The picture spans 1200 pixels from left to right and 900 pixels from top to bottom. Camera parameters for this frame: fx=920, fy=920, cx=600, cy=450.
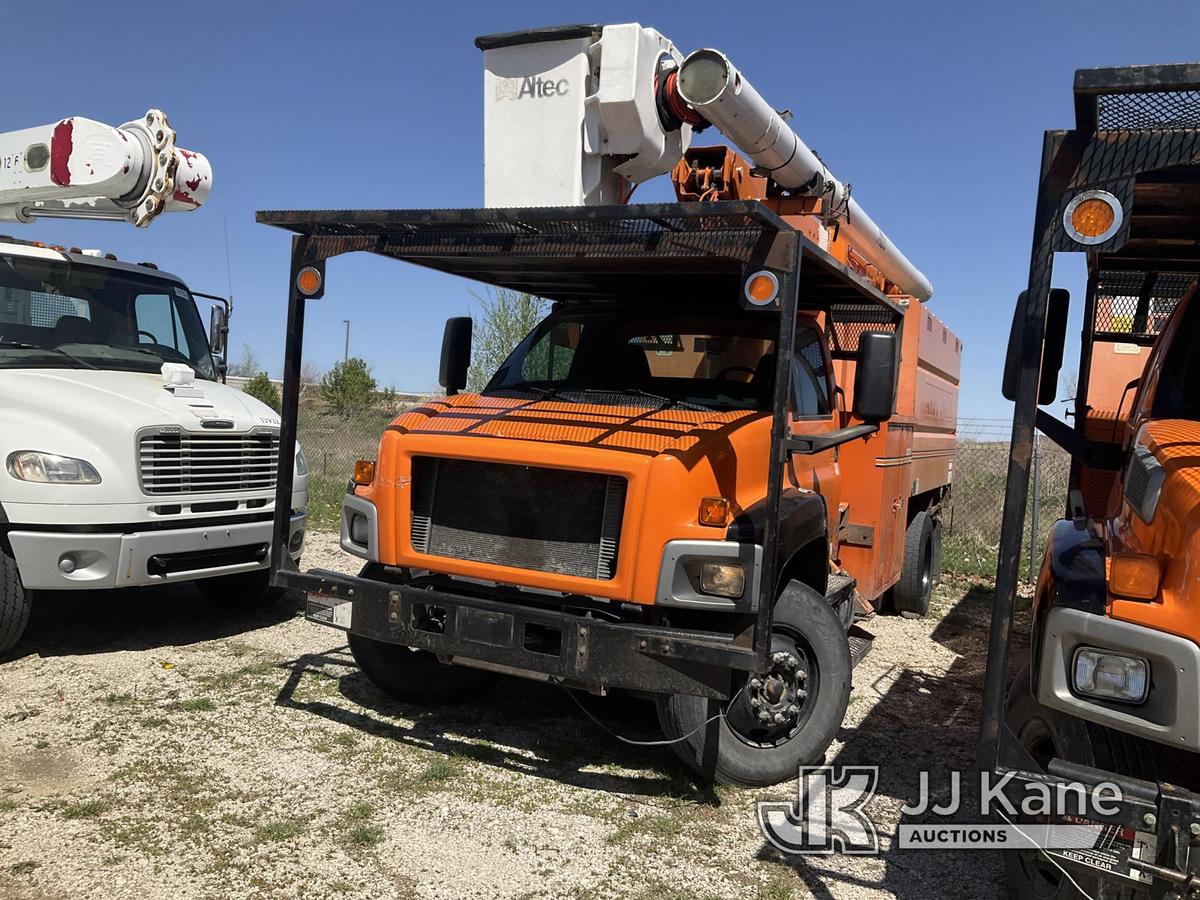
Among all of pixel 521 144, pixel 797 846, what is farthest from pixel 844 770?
pixel 521 144

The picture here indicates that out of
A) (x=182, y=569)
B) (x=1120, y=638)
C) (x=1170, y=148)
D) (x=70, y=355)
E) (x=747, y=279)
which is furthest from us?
(x=70, y=355)

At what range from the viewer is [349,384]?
35688 millimetres

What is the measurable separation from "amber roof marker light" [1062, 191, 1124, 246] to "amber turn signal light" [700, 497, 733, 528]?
167cm

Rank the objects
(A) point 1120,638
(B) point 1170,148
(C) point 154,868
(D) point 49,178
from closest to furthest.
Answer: (A) point 1120,638 → (B) point 1170,148 → (C) point 154,868 → (D) point 49,178

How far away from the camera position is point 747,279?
146 inches

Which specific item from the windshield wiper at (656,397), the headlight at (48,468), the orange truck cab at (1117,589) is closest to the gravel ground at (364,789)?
the orange truck cab at (1117,589)

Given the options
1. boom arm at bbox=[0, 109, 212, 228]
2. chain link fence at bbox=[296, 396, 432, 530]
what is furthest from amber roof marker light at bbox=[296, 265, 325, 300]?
chain link fence at bbox=[296, 396, 432, 530]

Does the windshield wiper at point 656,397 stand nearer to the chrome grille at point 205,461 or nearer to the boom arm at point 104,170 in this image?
the chrome grille at point 205,461

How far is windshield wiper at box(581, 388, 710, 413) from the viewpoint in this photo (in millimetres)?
4684

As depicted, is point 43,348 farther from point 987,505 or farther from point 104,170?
point 987,505

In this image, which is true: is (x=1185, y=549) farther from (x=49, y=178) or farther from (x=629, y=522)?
(x=49, y=178)

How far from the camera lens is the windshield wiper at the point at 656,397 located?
15.4 ft

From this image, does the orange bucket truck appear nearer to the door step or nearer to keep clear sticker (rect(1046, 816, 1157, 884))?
the door step

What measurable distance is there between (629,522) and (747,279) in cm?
112
